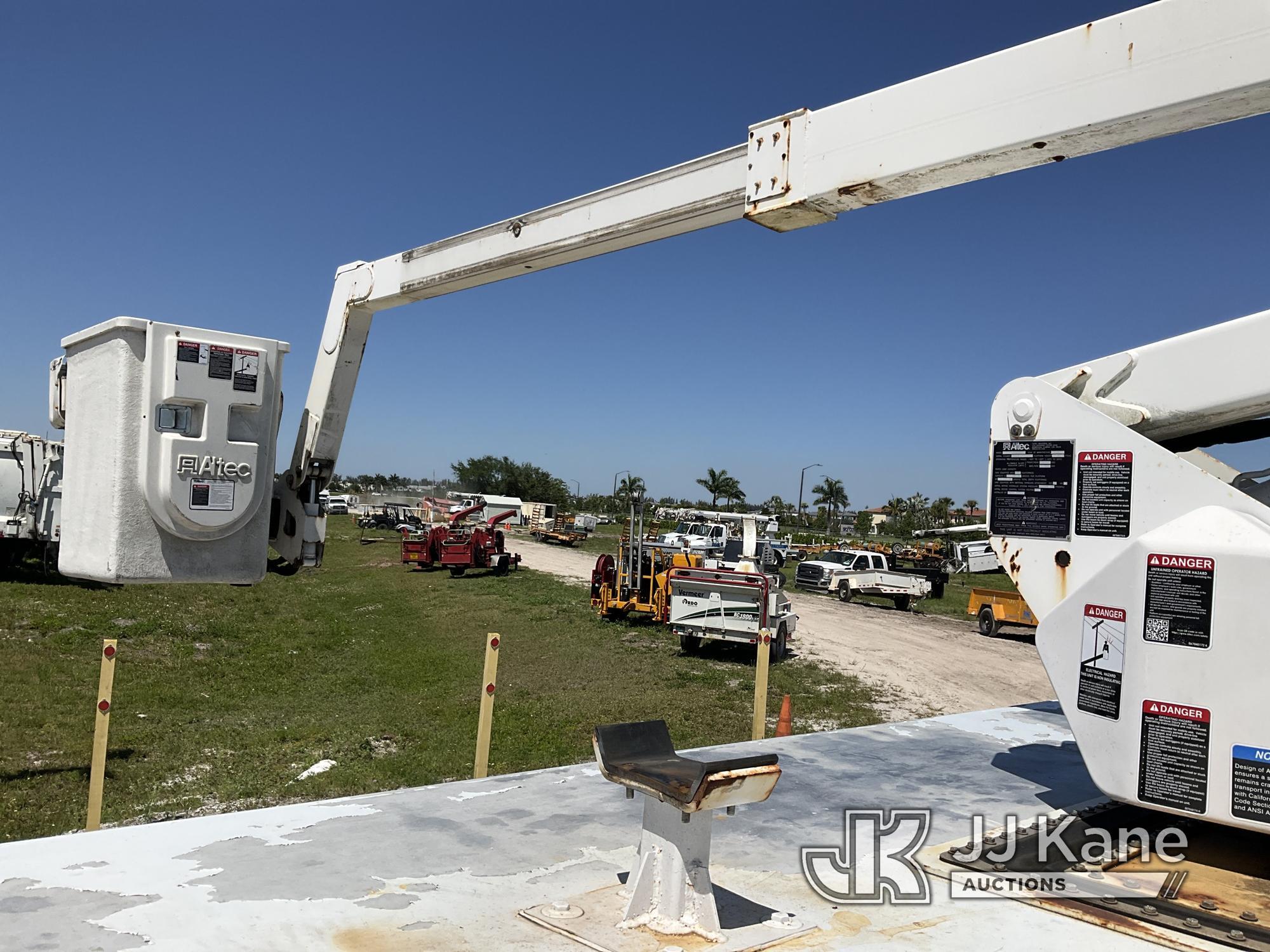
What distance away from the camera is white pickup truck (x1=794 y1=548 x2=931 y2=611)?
95.7ft

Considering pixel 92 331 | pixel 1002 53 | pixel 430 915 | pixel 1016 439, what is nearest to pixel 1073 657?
pixel 1016 439

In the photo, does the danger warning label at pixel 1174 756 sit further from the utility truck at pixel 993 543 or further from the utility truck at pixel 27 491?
the utility truck at pixel 27 491

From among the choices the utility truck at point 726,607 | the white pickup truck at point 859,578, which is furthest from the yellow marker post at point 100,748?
the white pickup truck at point 859,578

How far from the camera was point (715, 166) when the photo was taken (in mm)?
4172

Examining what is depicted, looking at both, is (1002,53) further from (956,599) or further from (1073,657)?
(956,599)

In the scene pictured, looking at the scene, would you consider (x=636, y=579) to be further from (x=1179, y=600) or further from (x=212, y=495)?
(x=1179, y=600)

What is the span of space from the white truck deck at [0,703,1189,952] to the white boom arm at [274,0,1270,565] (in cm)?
148

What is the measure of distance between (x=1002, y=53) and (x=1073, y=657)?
7.94ft

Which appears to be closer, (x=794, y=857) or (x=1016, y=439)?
(x=794, y=857)

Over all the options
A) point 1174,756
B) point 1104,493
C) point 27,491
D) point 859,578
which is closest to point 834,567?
point 859,578

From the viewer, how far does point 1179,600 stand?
3.70m

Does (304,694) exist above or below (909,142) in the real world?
below

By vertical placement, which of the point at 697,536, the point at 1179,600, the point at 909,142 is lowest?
the point at 697,536

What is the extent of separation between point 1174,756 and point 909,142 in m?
2.57
